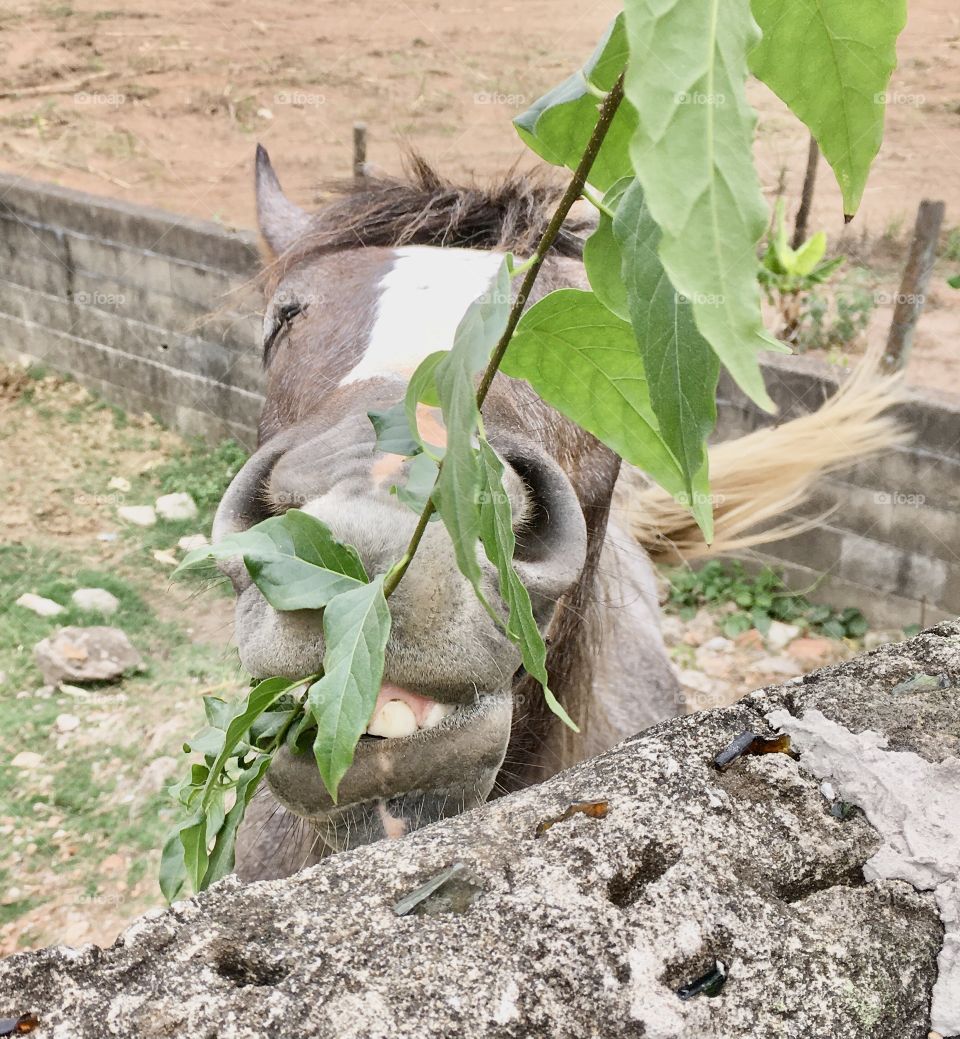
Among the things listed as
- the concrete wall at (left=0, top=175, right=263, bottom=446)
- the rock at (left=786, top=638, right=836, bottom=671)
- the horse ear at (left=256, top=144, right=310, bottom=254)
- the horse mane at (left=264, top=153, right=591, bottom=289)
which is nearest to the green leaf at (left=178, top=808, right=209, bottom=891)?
the horse mane at (left=264, top=153, right=591, bottom=289)

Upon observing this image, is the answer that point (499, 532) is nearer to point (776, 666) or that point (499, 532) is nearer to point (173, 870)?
point (173, 870)

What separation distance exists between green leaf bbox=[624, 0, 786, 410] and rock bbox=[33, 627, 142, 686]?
4.73 metres

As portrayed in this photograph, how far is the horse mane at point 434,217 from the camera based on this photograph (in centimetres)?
267

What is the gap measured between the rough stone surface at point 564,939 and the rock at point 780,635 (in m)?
4.52

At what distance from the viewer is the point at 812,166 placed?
698cm

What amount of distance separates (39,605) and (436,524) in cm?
433

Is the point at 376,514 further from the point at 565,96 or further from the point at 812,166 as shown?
the point at 812,166

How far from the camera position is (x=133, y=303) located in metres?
6.95

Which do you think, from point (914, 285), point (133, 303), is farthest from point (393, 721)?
point (133, 303)

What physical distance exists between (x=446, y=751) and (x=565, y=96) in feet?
3.61

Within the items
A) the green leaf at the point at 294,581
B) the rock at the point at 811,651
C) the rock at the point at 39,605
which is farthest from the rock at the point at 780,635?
the green leaf at the point at 294,581

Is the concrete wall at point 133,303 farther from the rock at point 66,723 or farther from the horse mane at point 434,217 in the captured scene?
the horse mane at point 434,217

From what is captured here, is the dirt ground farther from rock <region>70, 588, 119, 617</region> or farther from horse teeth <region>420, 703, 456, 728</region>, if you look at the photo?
horse teeth <region>420, 703, 456, 728</region>

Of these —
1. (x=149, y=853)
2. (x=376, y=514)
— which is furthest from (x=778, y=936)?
(x=149, y=853)
